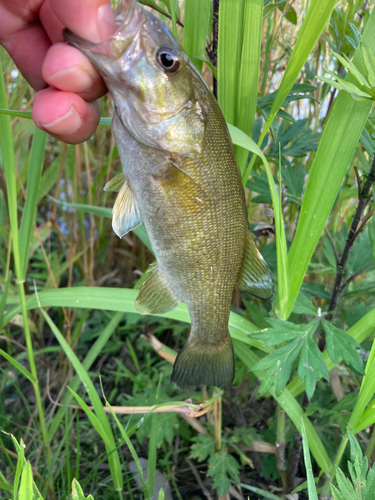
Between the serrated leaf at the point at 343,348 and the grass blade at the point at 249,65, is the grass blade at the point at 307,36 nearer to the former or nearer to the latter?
the grass blade at the point at 249,65

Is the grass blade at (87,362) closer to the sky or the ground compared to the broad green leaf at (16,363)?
closer to the ground

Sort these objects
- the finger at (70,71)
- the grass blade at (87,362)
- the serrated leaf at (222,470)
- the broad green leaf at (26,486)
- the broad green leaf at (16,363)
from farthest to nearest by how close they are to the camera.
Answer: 1. the grass blade at (87,362)
2. the serrated leaf at (222,470)
3. the broad green leaf at (16,363)
4. the finger at (70,71)
5. the broad green leaf at (26,486)

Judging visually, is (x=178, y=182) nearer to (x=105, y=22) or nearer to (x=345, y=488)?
(x=105, y=22)

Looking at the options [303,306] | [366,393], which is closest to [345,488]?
[366,393]

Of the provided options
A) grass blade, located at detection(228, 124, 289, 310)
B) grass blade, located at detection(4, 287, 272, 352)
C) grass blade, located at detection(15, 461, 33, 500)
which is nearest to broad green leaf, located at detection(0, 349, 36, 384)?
grass blade, located at detection(4, 287, 272, 352)

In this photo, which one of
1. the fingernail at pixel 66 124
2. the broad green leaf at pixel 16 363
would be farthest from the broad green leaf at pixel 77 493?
the fingernail at pixel 66 124

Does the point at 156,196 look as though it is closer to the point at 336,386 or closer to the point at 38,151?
the point at 38,151
